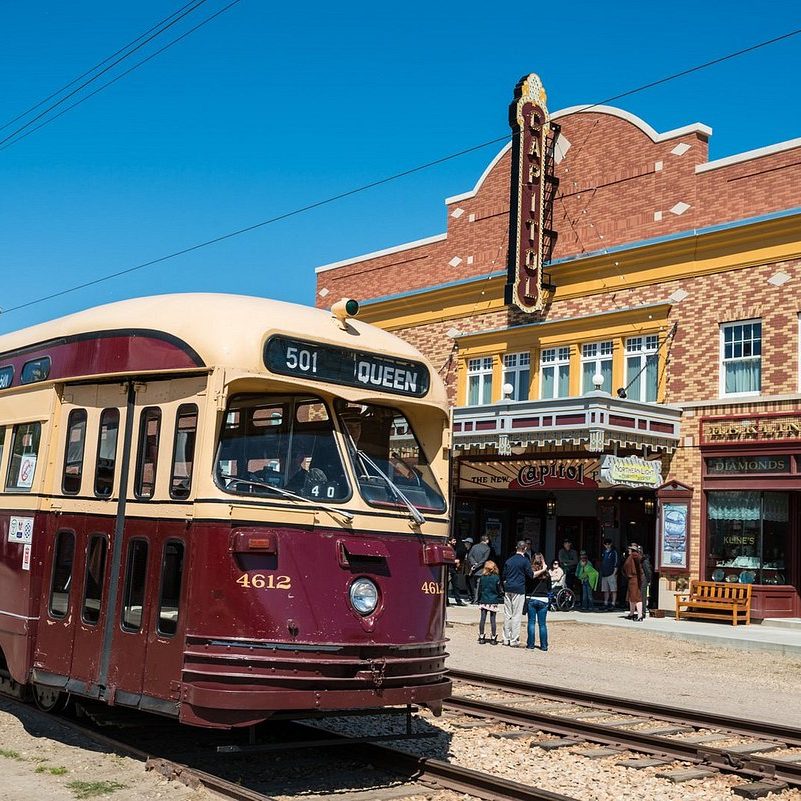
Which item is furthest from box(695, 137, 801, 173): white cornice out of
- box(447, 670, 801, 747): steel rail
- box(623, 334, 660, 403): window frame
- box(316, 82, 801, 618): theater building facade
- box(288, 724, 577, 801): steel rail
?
box(288, 724, 577, 801): steel rail

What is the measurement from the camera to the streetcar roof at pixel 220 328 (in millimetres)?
7410

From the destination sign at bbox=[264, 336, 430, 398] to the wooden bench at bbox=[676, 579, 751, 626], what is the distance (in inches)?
593

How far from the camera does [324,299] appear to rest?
3397cm

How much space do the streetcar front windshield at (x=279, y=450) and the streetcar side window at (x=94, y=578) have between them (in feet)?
4.63

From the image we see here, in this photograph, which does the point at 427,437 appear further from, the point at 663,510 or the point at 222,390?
the point at 663,510

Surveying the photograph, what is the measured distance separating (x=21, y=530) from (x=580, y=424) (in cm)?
1547

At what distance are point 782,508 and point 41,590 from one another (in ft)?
57.2

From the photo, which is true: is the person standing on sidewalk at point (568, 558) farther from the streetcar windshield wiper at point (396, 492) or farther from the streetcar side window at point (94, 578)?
the streetcar side window at point (94, 578)

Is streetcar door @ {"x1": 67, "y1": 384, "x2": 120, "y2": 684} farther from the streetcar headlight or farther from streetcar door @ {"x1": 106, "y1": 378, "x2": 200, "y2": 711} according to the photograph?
the streetcar headlight

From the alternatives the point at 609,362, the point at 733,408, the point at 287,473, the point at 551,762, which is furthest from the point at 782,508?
the point at 287,473

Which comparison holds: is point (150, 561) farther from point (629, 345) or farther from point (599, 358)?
point (599, 358)

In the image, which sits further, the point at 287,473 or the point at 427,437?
the point at 427,437

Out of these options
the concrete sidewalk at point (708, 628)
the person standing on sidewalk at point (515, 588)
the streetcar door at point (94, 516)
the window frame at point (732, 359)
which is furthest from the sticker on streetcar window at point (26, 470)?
the window frame at point (732, 359)

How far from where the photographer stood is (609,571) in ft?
80.4
